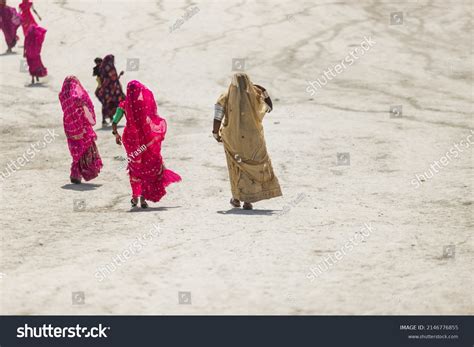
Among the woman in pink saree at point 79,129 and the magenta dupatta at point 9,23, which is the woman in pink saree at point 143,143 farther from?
the magenta dupatta at point 9,23

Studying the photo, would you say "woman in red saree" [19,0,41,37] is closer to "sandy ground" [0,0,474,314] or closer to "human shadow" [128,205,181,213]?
"sandy ground" [0,0,474,314]

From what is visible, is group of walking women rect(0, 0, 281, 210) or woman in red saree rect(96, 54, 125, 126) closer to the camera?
group of walking women rect(0, 0, 281, 210)

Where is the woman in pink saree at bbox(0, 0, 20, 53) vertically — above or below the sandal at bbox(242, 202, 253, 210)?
below

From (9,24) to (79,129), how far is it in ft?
39.3

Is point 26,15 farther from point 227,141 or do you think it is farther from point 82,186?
point 227,141

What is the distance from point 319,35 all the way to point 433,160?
11.6m

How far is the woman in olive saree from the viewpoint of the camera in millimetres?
13117

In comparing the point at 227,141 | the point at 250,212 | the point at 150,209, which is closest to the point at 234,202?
the point at 250,212

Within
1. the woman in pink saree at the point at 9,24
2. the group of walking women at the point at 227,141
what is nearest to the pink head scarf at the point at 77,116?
the group of walking women at the point at 227,141

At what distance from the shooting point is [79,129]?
603 inches

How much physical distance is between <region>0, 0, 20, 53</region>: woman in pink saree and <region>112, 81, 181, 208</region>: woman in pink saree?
1357 centimetres

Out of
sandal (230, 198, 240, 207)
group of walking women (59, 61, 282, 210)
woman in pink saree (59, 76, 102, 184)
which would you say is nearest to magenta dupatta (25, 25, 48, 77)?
woman in pink saree (59, 76, 102, 184)

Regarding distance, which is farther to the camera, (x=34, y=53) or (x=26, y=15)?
(x=26, y=15)

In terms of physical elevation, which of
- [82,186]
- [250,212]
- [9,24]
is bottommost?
[9,24]
